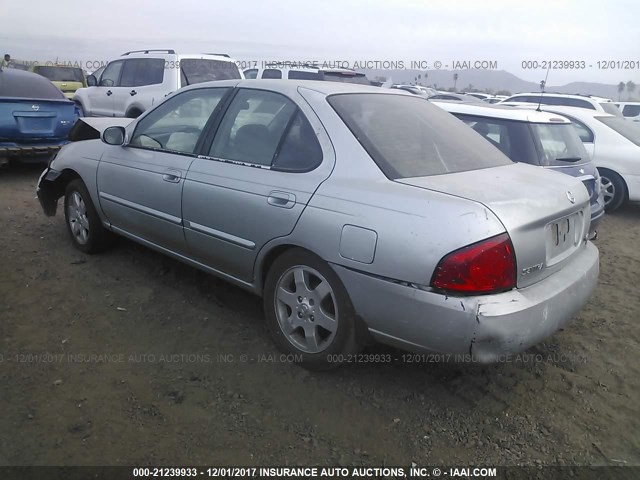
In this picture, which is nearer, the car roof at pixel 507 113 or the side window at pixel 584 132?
the car roof at pixel 507 113

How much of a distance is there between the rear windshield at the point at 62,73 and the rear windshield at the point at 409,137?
49.4ft

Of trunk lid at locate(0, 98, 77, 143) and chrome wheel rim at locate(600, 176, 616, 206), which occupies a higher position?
trunk lid at locate(0, 98, 77, 143)

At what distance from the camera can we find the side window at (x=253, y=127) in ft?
10.3

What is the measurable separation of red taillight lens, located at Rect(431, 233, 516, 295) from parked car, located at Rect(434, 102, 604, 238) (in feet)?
9.14

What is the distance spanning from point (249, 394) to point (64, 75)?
52.2 ft

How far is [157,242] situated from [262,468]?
2.10 meters

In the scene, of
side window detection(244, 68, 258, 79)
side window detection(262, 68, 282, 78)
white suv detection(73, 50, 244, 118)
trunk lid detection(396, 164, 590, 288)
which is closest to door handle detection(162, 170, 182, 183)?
trunk lid detection(396, 164, 590, 288)

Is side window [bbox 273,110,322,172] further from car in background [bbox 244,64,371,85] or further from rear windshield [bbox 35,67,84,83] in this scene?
rear windshield [bbox 35,67,84,83]

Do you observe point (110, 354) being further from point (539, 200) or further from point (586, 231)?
point (586, 231)

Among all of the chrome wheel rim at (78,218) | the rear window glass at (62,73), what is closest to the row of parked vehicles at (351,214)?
the chrome wheel rim at (78,218)

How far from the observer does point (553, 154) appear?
514 cm

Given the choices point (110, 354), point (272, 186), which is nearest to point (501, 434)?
point (272, 186)

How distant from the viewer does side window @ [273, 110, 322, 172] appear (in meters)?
2.89

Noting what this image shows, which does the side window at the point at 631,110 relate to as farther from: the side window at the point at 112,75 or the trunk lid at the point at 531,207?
the trunk lid at the point at 531,207
